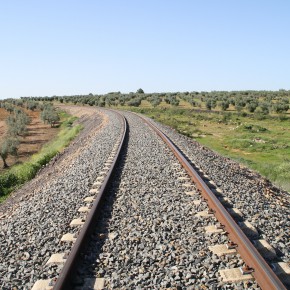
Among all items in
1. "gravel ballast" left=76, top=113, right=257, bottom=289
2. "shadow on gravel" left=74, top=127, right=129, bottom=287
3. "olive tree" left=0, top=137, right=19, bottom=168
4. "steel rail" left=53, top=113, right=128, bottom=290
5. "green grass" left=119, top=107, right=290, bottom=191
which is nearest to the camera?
"steel rail" left=53, top=113, right=128, bottom=290

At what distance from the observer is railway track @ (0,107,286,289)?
4.79m

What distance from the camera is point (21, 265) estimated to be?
5.39 meters

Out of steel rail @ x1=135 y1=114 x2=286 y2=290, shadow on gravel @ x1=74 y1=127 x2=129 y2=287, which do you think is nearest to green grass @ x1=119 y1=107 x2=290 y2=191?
steel rail @ x1=135 y1=114 x2=286 y2=290

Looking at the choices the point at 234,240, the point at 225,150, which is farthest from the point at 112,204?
the point at 225,150

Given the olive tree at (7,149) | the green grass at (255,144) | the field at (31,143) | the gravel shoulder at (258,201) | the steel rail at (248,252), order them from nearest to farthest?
1. the steel rail at (248,252)
2. the gravel shoulder at (258,201)
3. the green grass at (255,144)
4. the olive tree at (7,149)
5. the field at (31,143)

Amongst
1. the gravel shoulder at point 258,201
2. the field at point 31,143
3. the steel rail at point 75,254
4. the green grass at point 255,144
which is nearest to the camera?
the steel rail at point 75,254

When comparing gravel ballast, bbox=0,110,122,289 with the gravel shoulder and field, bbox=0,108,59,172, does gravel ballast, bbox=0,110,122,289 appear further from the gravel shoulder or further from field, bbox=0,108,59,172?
field, bbox=0,108,59,172

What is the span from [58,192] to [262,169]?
924cm

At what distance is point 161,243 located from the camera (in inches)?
232

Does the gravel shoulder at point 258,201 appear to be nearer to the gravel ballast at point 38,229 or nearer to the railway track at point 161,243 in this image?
the railway track at point 161,243

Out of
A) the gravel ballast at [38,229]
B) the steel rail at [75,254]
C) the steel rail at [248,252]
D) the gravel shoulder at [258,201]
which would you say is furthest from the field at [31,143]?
the steel rail at [248,252]

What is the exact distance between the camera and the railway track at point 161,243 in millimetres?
4789

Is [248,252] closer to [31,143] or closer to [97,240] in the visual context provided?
[97,240]

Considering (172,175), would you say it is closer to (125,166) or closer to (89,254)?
(125,166)
